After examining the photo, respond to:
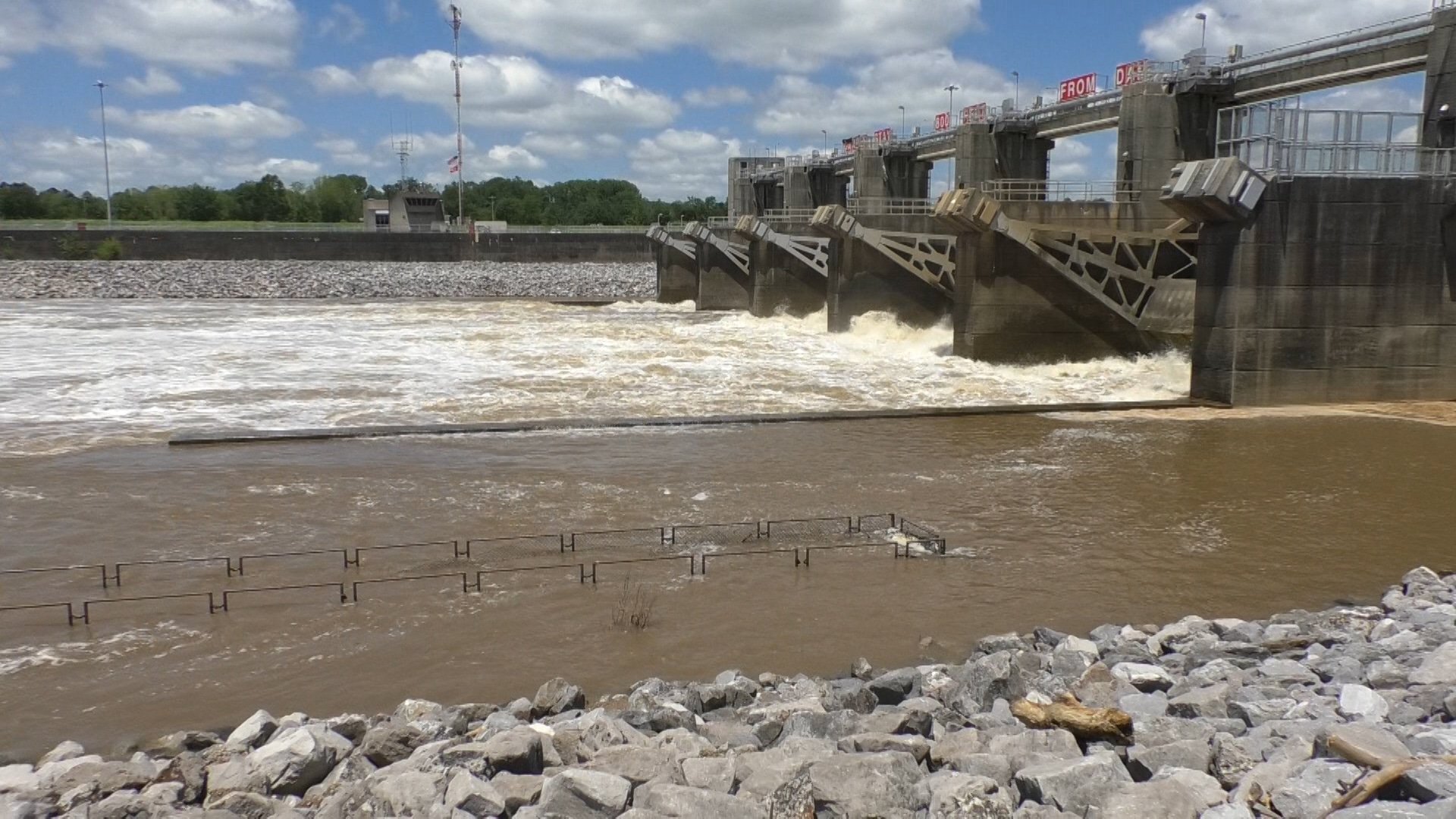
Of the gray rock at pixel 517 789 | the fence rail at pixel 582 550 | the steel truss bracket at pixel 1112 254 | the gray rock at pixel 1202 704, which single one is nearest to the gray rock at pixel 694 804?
the gray rock at pixel 517 789

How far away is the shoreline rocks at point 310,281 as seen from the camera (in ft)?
181

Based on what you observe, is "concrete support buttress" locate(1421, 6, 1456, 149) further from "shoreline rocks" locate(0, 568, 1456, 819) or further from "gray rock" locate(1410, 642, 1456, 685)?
"gray rock" locate(1410, 642, 1456, 685)

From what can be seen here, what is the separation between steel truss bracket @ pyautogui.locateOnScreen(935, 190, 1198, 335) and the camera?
2661 centimetres

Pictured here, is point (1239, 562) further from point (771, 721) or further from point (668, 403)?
point (668, 403)

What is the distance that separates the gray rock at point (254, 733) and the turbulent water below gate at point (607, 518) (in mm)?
1133

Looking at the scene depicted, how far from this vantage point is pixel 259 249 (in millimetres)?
65312

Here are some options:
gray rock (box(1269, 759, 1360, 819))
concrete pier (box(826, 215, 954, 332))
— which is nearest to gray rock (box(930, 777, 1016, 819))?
gray rock (box(1269, 759, 1360, 819))

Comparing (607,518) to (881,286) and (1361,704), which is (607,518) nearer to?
(1361,704)

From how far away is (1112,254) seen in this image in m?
27.5

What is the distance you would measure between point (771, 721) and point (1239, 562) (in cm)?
689

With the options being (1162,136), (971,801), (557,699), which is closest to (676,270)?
(1162,136)

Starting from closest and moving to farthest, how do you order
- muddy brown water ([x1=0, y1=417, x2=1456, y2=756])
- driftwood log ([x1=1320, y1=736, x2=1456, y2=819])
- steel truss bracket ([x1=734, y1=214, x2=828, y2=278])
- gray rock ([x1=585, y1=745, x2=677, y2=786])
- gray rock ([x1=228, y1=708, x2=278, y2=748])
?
1. driftwood log ([x1=1320, y1=736, x2=1456, y2=819])
2. gray rock ([x1=585, y1=745, x2=677, y2=786])
3. gray rock ([x1=228, y1=708, x2=278, y2=748])
4. muddy brown water ([x1=0, y1=417, x2=1456, y2=756])
5. steel truss bracket ([x1=734, y1=214, x2=828, y2=278])

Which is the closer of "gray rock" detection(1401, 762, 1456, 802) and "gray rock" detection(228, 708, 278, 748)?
"gray rock" detection(1401, 762, 1456, 802)

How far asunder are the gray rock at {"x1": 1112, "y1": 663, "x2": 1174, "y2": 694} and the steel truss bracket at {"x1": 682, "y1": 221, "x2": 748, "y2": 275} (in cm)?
4265
